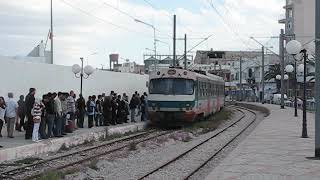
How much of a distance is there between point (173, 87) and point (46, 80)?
6.81 m

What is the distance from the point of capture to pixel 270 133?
24.2 meters

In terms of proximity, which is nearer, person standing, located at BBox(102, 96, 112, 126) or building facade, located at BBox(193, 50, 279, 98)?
person standing, located at BBox(102, 96, 112, 126)

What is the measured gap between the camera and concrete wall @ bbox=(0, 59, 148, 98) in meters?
27.2

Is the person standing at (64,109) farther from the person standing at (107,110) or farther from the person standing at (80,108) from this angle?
the person standing at (107,110)

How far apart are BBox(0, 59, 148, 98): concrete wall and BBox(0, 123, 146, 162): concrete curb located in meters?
5.19

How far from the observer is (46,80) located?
31.6 metres

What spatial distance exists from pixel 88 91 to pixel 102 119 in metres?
9.13

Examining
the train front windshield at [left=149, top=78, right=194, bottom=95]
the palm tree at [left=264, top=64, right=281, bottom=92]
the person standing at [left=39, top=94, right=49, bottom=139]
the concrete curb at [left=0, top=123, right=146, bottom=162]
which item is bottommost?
the concrete curb at [left=0, top=123, right=146, bottom=162]

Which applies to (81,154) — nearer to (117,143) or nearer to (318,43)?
(117,143)

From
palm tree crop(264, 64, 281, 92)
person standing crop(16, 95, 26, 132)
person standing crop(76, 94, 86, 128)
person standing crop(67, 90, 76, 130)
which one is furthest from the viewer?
palm tree crop(264, 64, 281, 92)

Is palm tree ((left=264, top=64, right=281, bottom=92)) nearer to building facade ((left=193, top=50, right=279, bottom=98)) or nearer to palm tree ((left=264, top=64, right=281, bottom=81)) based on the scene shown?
palm tree ((left=264, top=64, right=281, bottom=81))

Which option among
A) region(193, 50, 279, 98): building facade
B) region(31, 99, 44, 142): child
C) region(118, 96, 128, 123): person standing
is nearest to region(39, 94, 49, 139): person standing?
region(31, 99, 44, 142): child

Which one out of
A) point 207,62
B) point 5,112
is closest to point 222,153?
point 5,112

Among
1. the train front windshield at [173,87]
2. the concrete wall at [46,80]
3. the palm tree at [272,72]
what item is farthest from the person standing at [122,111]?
the palm tree at [272,72]
